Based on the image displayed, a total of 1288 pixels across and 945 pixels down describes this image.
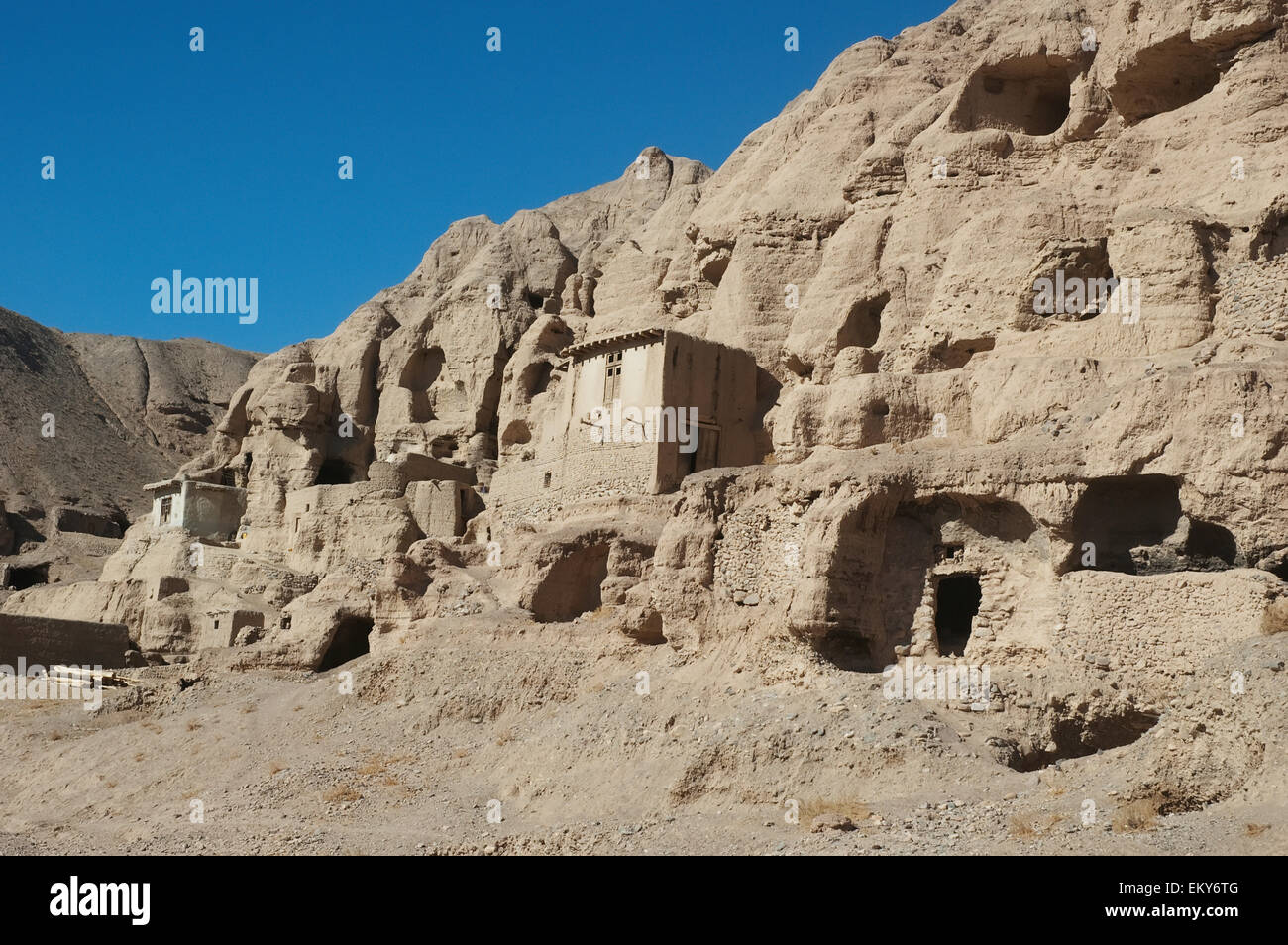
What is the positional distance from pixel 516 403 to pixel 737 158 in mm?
10529

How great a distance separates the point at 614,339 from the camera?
1237 inches

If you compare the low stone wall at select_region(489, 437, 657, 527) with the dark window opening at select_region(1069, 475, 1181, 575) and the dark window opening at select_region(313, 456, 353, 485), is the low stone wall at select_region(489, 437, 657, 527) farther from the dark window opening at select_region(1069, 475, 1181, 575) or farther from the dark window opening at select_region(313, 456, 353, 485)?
the dark window opening at select_region(313, 456, 353, 485)

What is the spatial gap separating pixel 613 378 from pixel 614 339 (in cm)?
95

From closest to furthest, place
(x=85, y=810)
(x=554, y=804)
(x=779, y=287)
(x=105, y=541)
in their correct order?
(x=554, y=804), (x=85, y=810), (x=779, y=287), (x=105, y=541)

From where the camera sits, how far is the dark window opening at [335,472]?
46.2m

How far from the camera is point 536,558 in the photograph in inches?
1009

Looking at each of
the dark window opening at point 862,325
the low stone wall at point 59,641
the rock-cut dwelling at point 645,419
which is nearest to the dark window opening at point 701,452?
the rock-cut dwelling at point 645,419

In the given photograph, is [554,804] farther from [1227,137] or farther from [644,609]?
[1227,137]

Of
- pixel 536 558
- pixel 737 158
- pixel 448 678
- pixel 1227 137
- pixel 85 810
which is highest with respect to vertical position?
pixel 737 158

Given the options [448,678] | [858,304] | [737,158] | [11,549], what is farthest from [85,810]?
[11,549]

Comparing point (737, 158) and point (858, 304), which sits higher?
point (737, 158)

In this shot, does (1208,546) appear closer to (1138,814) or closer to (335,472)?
(1138,814)

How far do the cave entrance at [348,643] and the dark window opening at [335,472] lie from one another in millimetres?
16760
